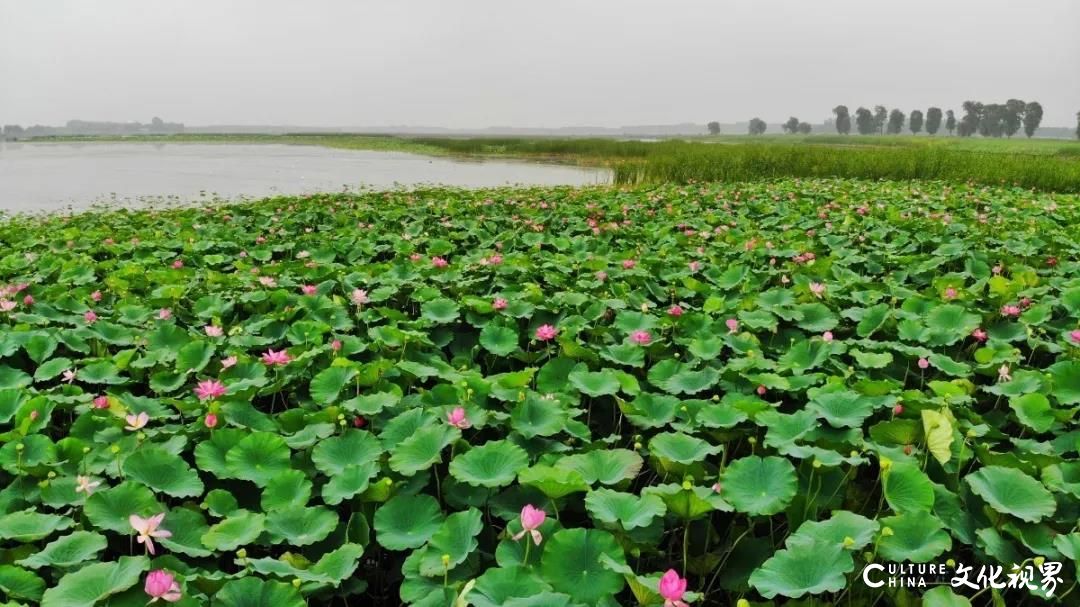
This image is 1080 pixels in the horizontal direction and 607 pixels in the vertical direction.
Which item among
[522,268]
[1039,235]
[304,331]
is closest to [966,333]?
[522,268]

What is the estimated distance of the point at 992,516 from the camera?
163 cm

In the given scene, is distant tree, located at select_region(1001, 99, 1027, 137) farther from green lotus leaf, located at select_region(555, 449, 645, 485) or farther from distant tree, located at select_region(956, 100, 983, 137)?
green lotus leaf, located at select_region(555, 449, 645, 485)

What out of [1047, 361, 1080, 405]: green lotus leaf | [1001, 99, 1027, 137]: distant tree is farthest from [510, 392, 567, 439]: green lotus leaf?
[1001, 99, 1027, 137]: distant tree

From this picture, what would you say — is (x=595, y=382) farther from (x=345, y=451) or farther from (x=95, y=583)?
(x=95, y=583)

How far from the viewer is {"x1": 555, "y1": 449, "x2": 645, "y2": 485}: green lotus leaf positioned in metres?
1.80

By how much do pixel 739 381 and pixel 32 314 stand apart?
3391mm

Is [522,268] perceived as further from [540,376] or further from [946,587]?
[946,587]

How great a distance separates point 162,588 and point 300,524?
396 millimetres

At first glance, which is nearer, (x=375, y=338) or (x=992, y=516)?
(x=992, y=516)

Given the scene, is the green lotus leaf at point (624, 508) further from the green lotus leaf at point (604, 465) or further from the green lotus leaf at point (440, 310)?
the green lotus leaf at point (440, 310)

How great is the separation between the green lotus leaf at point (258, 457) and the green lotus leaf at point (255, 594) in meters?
0.52

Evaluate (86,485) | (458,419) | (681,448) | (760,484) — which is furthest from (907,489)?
(86,485)

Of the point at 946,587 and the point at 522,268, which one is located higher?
the point at 522,268

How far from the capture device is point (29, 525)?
1658 millimetres
